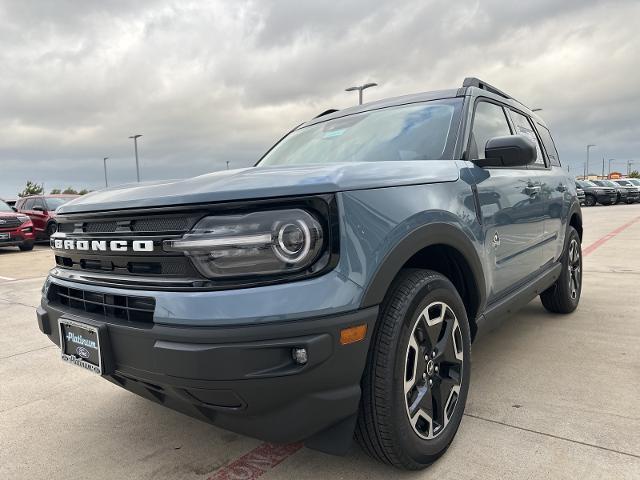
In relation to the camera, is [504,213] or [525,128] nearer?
[504,213]

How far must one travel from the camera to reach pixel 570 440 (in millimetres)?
2301

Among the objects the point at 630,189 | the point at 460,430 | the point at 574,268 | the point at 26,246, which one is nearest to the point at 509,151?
the point at 460,430

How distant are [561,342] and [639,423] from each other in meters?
1.32

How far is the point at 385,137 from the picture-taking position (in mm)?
2852

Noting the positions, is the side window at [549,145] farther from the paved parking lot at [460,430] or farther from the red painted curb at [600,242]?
the red painted curb at [600,242]

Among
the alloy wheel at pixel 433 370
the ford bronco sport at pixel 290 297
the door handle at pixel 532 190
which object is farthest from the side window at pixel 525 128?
the alloy wheel at pixel 433 370

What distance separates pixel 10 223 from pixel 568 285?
499 inches

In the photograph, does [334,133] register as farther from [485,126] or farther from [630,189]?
[630,189]

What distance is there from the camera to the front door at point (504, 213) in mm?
2660

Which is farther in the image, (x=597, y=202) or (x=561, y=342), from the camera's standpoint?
(x=597, y=202)

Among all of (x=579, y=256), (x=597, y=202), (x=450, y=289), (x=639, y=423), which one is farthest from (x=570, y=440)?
(x=597, y=202)

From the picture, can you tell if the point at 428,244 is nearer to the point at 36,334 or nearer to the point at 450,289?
the point at 450,289

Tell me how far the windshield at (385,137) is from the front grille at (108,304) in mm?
1325

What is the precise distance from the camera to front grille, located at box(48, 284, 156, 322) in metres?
1.79
